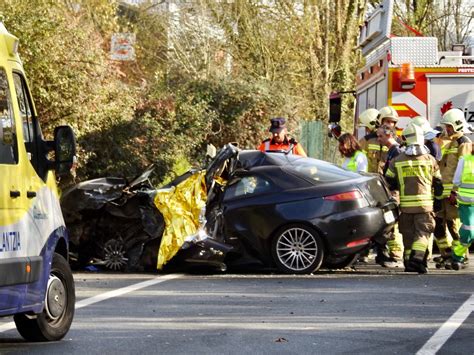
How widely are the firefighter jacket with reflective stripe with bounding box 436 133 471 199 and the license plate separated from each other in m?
1.23

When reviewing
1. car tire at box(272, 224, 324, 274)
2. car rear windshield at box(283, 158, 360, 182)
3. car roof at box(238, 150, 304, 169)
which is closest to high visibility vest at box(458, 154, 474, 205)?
car rear windshield at box(283, 158, 360, 182)

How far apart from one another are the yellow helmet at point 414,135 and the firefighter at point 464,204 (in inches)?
23.6

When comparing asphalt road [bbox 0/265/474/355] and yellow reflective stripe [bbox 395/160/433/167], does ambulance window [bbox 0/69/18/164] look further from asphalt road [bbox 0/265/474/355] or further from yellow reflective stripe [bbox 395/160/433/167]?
yellow reflective stripe [bbox 395/160/433/167]

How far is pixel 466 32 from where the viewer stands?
131 feet

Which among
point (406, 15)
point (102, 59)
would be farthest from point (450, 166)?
point (406, 15)

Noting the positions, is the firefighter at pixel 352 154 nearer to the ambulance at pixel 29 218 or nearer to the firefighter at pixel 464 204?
the firefighter at pixel 464 204

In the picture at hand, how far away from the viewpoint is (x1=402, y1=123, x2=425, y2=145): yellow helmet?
48.1ft

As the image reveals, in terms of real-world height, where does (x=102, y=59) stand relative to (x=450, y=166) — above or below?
above

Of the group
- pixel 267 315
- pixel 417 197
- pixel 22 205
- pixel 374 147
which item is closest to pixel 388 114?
pixel 374 147

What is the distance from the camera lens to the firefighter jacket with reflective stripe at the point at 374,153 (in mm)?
16609

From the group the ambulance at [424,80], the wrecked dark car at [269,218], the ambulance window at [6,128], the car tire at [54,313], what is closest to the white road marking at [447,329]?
the car tire at [54,313]

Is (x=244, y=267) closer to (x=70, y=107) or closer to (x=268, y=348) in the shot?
(x=268, y=348)

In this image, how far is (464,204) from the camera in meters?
14.8

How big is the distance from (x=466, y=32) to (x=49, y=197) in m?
32.5
